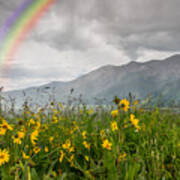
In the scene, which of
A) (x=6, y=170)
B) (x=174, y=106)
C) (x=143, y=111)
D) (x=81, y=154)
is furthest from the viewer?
(x=174, y=106)

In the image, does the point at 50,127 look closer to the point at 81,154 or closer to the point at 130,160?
the point at 81,154

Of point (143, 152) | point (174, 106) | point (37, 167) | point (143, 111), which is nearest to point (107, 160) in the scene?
point (143, 152)

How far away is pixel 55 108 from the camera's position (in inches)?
164

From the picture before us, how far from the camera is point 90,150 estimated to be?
2.57 m

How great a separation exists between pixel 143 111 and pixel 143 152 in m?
1.82

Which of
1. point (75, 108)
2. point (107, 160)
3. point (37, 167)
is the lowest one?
point (37, 167)

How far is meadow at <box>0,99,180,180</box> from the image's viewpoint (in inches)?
66.8

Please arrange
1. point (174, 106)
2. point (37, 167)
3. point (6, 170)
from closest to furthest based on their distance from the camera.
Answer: point (6, 170)
point (37, 167)
point (174, 106)

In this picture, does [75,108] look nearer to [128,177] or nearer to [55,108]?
[55,108]

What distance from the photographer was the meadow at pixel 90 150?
170 cm

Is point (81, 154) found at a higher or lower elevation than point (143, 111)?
lower

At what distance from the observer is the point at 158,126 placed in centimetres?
341

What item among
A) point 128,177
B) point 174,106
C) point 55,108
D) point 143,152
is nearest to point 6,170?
point 128,177

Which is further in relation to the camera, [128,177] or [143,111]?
[143,111]
